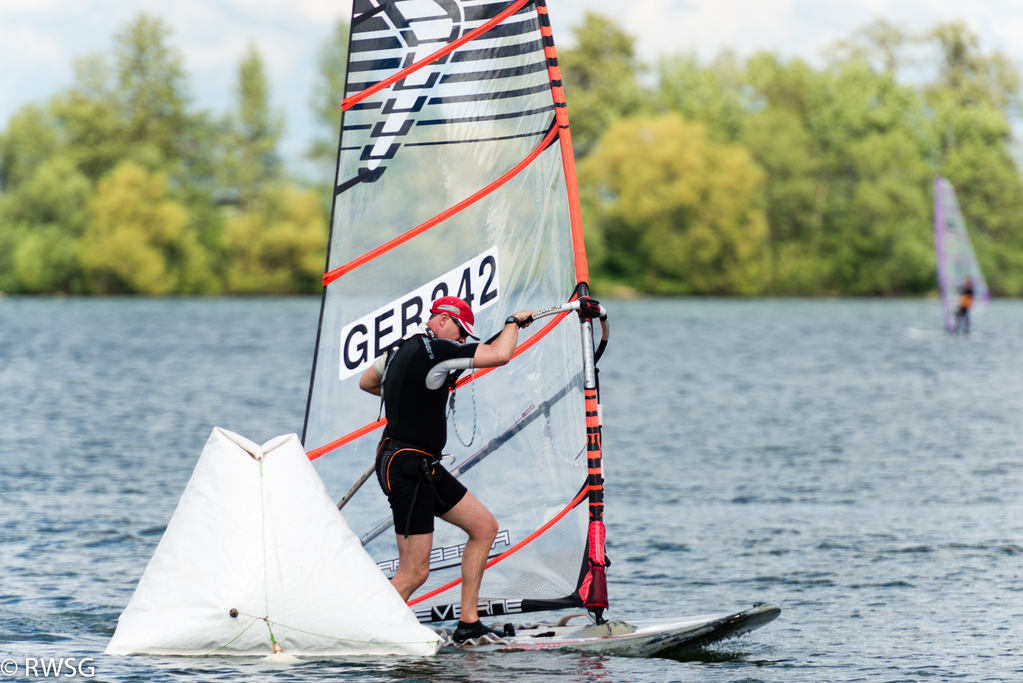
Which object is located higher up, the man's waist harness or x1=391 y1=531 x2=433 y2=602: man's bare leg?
the man's waist harness

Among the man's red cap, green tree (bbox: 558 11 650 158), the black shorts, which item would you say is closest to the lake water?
the black shorts

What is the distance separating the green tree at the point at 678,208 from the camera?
6844cm

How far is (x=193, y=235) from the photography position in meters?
71.4

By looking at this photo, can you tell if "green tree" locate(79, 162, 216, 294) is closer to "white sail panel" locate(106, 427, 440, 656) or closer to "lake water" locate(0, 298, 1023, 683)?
"lake water" locate(0, 298, 1023, 683)

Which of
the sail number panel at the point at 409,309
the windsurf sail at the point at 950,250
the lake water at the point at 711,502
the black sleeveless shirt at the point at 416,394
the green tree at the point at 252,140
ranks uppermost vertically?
the green tree at the point at 252,140

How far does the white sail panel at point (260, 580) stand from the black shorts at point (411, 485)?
337mm

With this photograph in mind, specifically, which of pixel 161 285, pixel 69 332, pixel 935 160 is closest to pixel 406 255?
pixel 69 332

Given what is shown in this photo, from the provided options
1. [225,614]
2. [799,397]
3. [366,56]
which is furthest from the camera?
[799,397]

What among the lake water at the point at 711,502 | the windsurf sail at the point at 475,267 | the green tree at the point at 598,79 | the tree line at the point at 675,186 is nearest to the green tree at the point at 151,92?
the tree line at the point at 675,186

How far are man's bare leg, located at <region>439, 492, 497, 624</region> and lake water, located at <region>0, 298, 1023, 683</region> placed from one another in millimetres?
503

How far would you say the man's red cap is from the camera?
6785 mm

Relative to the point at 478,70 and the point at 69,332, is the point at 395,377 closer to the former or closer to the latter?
the point at 478,70

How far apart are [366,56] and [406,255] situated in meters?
1.20

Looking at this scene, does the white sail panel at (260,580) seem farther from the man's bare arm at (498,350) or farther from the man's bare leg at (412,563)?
the man's bare arm at (498,350)
